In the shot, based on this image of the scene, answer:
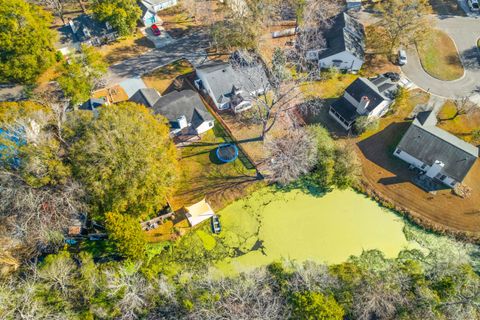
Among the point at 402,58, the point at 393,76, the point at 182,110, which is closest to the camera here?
the point at 182,110

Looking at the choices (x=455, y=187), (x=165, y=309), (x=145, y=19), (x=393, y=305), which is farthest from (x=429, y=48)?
(x=165, y=309)

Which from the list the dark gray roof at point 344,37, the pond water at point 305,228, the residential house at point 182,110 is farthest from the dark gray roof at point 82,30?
the pond water at point 305,228

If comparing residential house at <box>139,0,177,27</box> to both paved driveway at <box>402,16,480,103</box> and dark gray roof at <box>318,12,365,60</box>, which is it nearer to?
dark gray roof at <box>318,12,365,60</box>

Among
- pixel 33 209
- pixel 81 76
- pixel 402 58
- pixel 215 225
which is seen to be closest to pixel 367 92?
pixel 402 58

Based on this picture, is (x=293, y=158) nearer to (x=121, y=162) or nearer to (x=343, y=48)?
(x=121, y=162)

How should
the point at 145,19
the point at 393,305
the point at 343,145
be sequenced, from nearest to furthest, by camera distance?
1. the point at 393,305
2. the point at 343,145
3. the point at 145,19

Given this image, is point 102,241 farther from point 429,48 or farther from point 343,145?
point 429,48

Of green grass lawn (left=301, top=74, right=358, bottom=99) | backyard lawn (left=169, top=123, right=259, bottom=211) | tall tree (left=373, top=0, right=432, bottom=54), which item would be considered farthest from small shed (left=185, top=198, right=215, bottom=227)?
tall tree (left=373, top=0, right=432, bottom=54)
